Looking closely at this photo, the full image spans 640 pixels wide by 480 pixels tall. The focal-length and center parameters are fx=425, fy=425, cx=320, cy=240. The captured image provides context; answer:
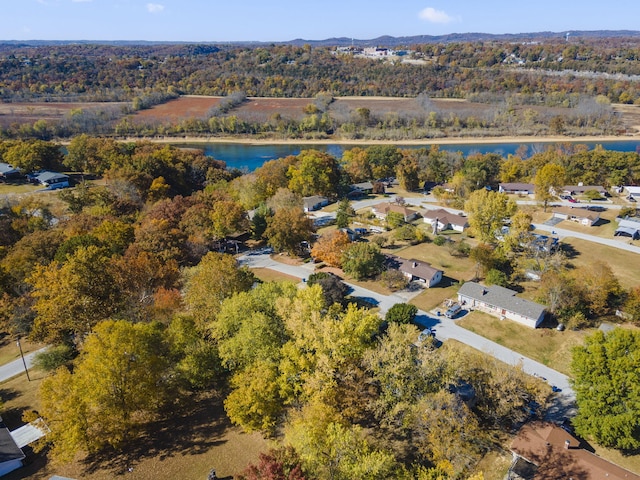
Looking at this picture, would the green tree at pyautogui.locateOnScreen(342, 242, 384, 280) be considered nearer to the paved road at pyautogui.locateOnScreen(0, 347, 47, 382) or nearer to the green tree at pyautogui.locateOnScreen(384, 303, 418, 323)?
the green tree at pyautogui.locateOnScreen(384, 303, 418, 323)

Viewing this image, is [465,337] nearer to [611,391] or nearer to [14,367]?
[611,391]

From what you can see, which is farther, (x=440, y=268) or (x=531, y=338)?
(x=440, y=268)

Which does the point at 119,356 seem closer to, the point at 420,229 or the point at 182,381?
the point at 182,381

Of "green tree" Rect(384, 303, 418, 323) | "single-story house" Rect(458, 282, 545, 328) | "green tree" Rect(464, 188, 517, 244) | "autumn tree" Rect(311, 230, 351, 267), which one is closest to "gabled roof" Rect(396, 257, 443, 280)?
"single-story house" Rect(458, 282, 545, 328)

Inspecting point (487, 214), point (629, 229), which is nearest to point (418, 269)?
point (487, 214)

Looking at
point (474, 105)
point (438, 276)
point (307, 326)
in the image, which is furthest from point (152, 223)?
point (474, 105)

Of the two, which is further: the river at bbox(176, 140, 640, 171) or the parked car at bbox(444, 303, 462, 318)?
the river at bbox(176, 140, 640, 171)

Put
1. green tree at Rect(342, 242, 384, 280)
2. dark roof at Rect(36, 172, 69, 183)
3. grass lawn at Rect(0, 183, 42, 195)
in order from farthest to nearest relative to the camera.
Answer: dark roof at Rect(36, 172, 69, 183), grass lawn at Rect(0, 183, 42, 195), green tree at Rect(342, 242, 384, 280)
